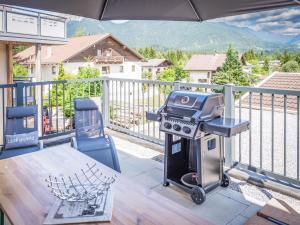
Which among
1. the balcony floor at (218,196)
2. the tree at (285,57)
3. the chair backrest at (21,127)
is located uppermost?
the tree at (285,57)

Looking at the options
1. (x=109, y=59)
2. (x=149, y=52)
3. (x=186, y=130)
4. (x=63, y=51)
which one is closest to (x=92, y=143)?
(x=186, y=130)

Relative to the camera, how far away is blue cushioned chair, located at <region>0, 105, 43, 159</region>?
3664 millimetres

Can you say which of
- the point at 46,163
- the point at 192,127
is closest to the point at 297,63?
the point at 192,127

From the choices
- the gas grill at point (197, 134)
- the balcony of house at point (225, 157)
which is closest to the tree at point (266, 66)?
the balcony of house at point (225, 157)

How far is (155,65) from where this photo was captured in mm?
34250

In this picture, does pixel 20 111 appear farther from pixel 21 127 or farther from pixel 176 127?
pixel 176 127

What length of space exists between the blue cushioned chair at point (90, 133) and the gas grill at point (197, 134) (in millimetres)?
797

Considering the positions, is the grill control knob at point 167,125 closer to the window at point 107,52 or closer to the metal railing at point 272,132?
the metal railing at point 272,132

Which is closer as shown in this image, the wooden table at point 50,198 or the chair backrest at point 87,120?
the wooden table at point 50,198

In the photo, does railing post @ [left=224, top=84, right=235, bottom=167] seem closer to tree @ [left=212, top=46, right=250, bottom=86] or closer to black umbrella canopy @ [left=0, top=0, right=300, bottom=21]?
black umbrella canopy @ [left=0, top=0, right=300, bottom=21]

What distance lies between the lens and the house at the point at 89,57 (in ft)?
90.9

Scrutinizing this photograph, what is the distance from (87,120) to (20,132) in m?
0.94

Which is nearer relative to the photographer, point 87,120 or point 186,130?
point 186,130

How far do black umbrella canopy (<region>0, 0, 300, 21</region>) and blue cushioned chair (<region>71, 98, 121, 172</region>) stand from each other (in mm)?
1451
